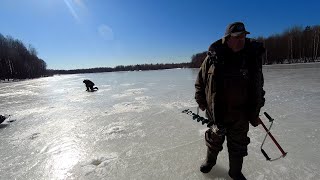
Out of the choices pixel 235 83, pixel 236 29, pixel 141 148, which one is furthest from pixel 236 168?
pixel 141 148

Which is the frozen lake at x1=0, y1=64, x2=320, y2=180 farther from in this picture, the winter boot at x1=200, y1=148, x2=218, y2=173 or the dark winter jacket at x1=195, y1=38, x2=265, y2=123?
the dark winter jacket at x1=195, y1=38, x2=265, y2=123

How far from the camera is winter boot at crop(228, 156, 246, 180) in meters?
2.79

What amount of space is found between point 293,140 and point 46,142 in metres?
4.47

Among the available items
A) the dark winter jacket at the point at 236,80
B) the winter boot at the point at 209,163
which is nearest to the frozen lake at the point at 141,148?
the winter boot at the point at 209,163

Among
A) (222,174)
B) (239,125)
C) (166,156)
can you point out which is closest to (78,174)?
(166,156)

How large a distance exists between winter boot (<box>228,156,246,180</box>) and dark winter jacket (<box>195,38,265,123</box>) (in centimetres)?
49

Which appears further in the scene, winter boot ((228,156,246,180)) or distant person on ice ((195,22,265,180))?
winter boot ((228,156,246,180))

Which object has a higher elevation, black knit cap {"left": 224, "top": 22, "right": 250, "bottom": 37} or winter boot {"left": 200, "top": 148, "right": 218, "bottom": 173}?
black knit cap {"left": 224, "top": 22, "right": 250, "bottom": 37}

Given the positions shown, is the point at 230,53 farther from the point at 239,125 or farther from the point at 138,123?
the point at 138,123

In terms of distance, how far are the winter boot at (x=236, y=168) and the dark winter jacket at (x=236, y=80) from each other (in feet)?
1.61

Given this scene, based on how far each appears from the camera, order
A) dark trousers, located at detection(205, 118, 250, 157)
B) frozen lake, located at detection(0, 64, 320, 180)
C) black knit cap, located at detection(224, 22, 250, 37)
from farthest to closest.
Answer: frozen lake, located at detection(0, 64, 320, 180) < dark trousers, located at detection(205, 118, 250, 157) < black knit cap, located at detection(224, 22, 250, 37)

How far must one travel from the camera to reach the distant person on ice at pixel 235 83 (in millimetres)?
2533

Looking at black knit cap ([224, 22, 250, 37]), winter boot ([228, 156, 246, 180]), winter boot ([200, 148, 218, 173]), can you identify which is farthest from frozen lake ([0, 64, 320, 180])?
black knit cap ([224, 22, 250, 37])

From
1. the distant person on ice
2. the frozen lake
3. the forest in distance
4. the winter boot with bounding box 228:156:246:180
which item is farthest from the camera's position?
the forest in distance
